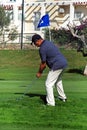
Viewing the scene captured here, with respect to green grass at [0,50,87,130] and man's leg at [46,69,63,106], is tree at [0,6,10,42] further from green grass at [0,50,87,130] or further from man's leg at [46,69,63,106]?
man's leg at [46,69,63,106]

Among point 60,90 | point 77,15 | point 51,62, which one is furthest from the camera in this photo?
point 77,15

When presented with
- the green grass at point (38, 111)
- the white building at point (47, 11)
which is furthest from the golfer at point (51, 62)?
the white building at point (47, 11)

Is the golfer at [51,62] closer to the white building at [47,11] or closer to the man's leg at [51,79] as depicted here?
the man's leg at [51,79]

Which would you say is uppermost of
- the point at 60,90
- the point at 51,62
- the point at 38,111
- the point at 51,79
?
the point at 51,62

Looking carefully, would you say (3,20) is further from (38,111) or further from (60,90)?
(38,111)

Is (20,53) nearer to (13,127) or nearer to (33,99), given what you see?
(33,99)

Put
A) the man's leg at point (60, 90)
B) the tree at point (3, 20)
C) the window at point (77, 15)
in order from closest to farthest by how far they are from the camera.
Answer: the man's leg at point (60, 90) → the tree at point (3, 20) → the window at point (77, 15)

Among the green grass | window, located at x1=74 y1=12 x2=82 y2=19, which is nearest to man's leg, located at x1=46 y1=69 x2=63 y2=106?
the green grass

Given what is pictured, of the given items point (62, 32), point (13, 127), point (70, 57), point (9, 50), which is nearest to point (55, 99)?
point (13, 127)

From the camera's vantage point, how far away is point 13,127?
14.1 m

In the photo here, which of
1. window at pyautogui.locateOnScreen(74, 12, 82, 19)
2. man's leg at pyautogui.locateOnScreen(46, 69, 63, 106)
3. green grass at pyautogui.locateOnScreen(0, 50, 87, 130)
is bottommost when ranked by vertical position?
window at pyautogui.locateOnScreen(74, 12, 82, 19)

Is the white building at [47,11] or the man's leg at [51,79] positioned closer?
the man's leg at [51,79]

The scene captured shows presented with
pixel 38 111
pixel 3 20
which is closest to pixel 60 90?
pixel 38 111

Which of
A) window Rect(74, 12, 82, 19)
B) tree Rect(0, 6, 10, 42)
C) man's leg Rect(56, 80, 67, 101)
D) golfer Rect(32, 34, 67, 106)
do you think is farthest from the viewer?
window Rect(74, 12, 82, 19)
